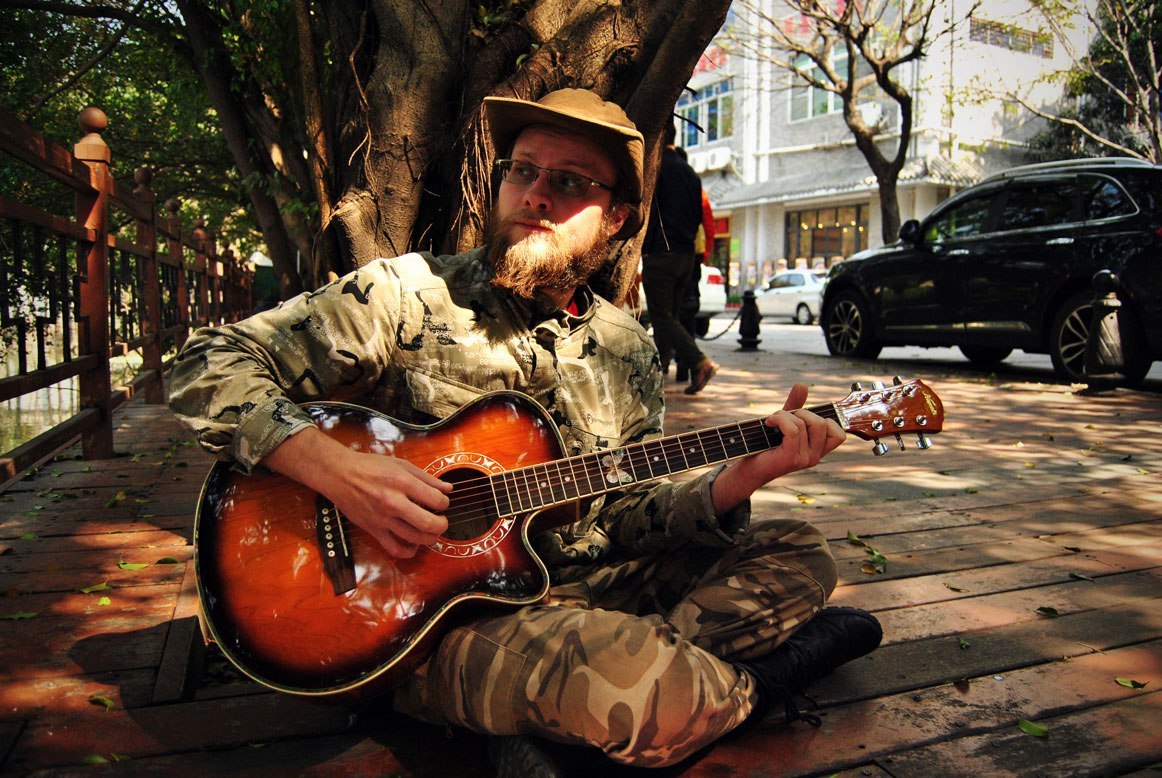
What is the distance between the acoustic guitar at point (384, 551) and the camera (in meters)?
1.86

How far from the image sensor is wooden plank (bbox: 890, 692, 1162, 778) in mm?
1923

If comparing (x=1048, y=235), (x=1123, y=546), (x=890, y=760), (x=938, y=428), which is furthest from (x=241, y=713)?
(x=1048, y=235)

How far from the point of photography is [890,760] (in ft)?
6.47

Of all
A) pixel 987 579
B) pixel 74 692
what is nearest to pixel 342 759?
pixel 74 692

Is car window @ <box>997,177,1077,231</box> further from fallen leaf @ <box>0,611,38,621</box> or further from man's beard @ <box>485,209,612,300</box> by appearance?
fallen leaf @ <box>0,611,38,621</box>

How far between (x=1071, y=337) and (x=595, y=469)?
7.37 m

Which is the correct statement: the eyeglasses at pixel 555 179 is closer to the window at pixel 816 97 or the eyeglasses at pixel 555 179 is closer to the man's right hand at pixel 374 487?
the man's right hand at pixel 374 487

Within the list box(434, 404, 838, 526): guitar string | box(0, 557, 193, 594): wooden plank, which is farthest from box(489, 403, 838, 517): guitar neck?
box(0, 557, 193, 594): wooden plank

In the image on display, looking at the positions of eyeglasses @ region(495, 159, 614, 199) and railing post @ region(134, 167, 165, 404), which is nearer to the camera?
eyeglasses @ region(495, 159, 614, 199)

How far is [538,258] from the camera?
2297 mm

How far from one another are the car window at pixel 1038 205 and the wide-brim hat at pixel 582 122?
7149 millimetres

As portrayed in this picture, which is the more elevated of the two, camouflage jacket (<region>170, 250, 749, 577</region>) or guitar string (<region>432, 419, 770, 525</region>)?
camouflage jacket (<region>170, 250, 749, 577</region>)

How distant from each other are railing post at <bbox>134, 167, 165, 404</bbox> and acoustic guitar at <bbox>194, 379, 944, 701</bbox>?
18.6 feet

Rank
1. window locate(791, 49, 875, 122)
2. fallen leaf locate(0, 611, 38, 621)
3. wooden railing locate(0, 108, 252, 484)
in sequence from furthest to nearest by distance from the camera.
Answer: window locate(791, 49, 875, 122)
wooden railing locate(0, 108, 252, 484)
fallen leaf locate(0, 611, 38, 621)
